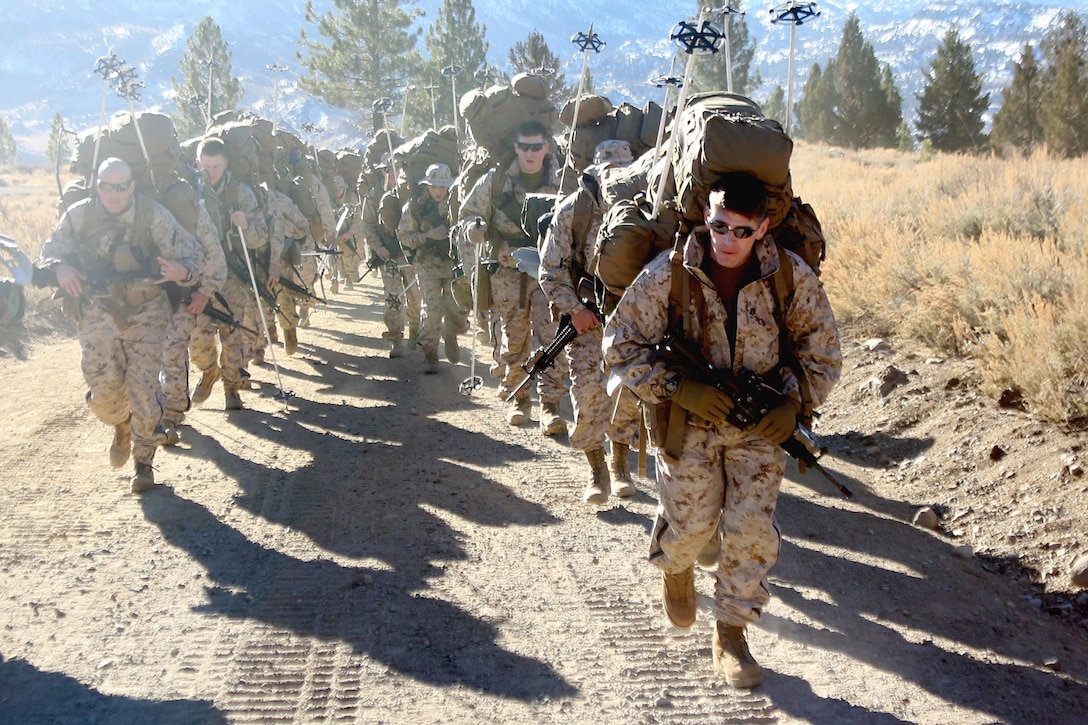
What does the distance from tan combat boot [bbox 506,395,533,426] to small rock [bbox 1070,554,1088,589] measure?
4318 millimetres

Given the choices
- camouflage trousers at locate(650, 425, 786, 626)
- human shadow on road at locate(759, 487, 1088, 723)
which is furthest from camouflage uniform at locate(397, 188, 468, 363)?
camouflage trousers at locate(650, 425, 786, 626)

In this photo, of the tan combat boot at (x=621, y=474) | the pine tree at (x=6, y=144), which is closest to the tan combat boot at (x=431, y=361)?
the tan combat boot at (x=621, y=474)

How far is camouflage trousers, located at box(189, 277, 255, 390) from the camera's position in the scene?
764 centimetres

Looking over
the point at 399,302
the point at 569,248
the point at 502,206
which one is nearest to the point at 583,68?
the point at 569,248

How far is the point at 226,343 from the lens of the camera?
7953 mm

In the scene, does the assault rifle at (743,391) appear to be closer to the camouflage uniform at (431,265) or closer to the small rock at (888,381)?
the small rock at (888,381)

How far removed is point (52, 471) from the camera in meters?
6.29

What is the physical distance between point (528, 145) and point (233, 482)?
314 cm

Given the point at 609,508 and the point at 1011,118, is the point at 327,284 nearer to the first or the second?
the point at 609,508

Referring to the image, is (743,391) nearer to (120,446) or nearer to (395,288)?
(120,446)

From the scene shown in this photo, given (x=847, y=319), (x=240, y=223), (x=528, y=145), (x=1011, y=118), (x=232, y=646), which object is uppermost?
(x=1011, y=118)

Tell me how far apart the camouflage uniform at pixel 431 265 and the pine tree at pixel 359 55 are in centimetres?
3047

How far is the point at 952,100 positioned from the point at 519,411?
27.2 metres

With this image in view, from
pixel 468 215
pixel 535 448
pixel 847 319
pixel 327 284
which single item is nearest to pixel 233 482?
pixel 535 448
